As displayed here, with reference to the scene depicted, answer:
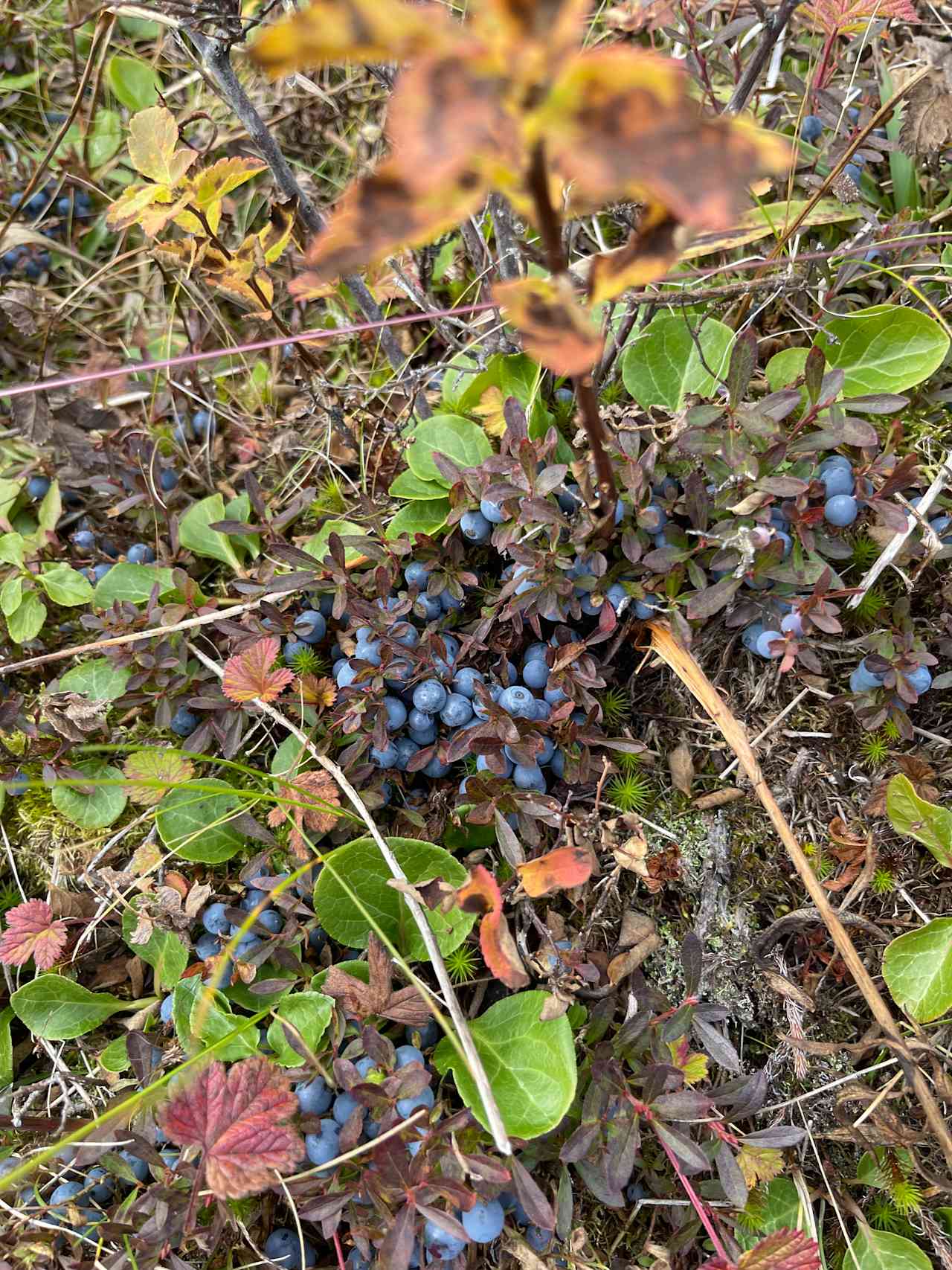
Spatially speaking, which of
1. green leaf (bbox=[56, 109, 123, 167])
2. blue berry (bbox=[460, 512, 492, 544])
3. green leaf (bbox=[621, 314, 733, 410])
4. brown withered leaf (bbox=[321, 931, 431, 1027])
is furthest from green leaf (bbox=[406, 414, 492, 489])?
green leaf (bbox=[56, 109, 123, 167])

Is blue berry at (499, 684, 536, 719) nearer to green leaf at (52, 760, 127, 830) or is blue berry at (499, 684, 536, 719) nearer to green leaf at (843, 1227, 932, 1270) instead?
green leaf at (52, 760, 127, 830)

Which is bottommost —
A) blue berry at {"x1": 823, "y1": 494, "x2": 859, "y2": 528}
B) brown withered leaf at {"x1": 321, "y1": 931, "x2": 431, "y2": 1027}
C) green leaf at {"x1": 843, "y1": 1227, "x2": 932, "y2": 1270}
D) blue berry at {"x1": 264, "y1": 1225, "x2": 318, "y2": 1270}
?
blue berry at {"x1": 264, "y1": 1225, "x2": 318, "y2": 1270}

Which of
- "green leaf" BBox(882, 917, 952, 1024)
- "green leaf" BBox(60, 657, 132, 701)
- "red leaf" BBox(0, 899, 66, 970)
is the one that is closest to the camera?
"green leaf" BBox(882, 917, 952, 1024)

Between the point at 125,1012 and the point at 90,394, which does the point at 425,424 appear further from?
the point at 125,1012

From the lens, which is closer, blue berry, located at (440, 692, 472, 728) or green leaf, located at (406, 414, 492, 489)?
blue berry, located at (440, 692, 472, 728)

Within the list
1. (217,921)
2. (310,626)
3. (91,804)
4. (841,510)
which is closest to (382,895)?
(217,921)

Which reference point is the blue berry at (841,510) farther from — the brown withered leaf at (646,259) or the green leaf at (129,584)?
the green leaf at (129,584)

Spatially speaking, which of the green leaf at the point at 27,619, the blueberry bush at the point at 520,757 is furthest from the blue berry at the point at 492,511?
the green leaf at the point at 27,619
